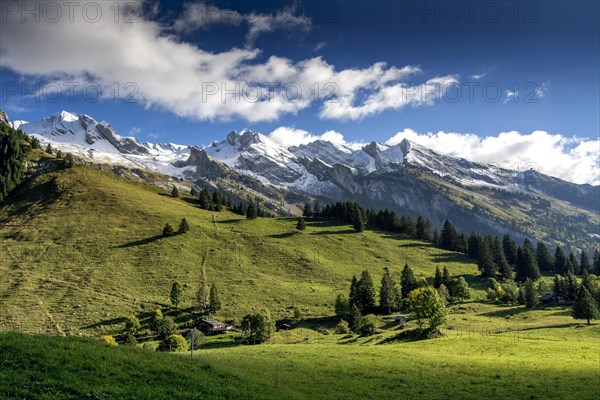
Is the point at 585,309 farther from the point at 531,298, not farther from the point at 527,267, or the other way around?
the point at 527,267

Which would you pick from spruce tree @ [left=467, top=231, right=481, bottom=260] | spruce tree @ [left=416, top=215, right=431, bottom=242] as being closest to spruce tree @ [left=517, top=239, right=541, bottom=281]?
spruce tree @ [left=467, top=231, right=481, bottom=260]

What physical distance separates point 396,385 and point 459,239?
155 meters

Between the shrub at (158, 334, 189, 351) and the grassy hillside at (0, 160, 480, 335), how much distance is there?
1710 cm

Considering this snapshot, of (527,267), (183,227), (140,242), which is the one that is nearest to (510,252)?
(527,267)

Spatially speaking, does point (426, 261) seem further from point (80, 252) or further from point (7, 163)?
point (7, 163)

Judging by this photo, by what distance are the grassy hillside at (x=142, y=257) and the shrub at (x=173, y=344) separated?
17.1 metres

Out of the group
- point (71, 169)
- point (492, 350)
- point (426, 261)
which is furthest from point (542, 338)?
point (71, 169)

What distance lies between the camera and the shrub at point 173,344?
66.5m

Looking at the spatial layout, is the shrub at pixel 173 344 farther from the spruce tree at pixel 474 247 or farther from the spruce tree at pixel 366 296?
the spruce tree at pixel 474 247

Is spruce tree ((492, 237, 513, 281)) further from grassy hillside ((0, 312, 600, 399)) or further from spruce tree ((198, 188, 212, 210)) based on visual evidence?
spruce tree ((198, 188, 212, 210))

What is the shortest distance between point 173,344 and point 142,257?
181 feet

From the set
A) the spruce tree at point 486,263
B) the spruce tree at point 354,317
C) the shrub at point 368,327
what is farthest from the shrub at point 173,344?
the spruce tree at point 486,263

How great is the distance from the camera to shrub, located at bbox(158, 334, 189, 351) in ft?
218

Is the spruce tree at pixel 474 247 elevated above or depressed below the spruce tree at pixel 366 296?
above
